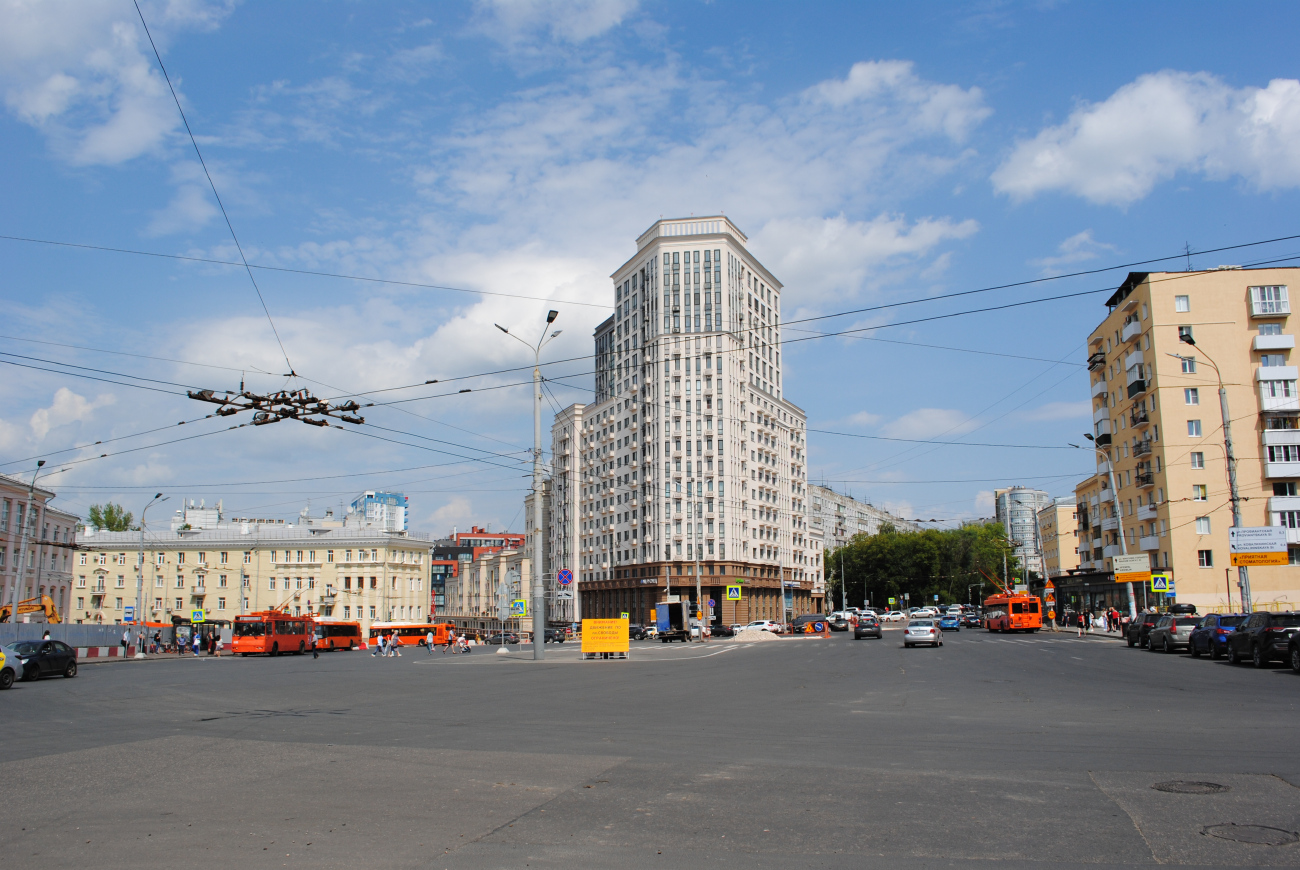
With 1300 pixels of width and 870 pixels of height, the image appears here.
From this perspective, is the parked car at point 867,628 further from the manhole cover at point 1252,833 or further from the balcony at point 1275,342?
the manhole cover at point 1252,833

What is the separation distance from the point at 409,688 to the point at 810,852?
56.6ft

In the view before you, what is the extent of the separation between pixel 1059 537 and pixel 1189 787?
15459 centimetres

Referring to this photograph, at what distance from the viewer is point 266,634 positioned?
53.1 meters

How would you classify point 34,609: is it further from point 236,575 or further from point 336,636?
point 236,575

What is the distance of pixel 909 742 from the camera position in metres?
11.2

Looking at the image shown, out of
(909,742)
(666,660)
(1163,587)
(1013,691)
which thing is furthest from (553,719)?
(1163,587)

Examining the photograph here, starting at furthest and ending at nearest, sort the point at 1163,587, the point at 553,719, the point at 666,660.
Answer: the point at 1163,587, the point at 666,660, the point at 553,719

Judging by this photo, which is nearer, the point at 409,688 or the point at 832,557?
the point at 409,688

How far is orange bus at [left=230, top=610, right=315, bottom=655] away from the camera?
5303cm

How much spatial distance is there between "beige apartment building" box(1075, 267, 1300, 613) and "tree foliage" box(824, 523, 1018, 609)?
192 ft

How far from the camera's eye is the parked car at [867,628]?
173 ft

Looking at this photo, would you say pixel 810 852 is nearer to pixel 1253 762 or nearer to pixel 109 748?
pixel 1253 762

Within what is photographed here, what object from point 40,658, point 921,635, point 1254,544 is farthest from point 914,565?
point 40,658

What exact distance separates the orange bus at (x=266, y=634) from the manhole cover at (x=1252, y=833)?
5492cm
